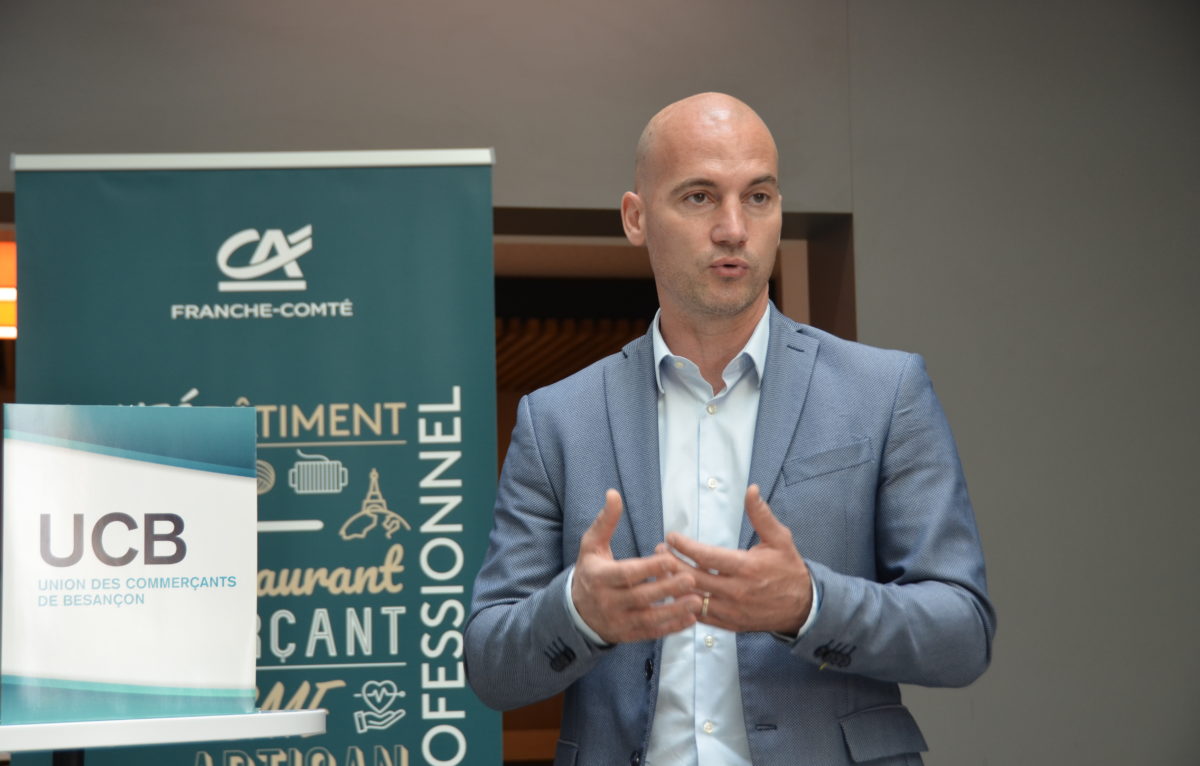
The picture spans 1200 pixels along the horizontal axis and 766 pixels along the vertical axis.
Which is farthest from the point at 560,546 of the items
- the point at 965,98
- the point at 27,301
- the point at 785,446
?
the point at 965,98

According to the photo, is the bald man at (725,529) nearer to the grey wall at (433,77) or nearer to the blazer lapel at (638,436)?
the blazer lapel at (638,436)

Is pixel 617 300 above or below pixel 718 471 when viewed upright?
above

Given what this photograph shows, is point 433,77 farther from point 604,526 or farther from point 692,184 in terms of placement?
point 604,526

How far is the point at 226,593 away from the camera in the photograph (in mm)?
1996

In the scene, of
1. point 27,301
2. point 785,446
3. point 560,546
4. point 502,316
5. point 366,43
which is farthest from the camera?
point 502,316

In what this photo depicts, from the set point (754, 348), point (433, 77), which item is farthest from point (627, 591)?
point (433, 77)

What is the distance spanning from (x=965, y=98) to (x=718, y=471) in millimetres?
3377

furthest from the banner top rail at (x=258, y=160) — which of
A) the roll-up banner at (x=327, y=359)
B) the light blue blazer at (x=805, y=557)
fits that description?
the light blue blazer at (x=805, y=557)

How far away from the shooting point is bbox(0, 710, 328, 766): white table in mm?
1758

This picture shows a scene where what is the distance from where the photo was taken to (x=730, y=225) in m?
1.66

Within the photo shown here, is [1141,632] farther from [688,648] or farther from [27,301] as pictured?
[27,301]

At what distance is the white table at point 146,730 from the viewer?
1.76 m

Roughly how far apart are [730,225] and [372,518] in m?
1.71

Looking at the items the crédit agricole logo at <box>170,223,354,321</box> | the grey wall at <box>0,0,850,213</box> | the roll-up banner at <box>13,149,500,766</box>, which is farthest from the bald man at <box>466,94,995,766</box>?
the grey wall at <box>0,0,850,213</box>
